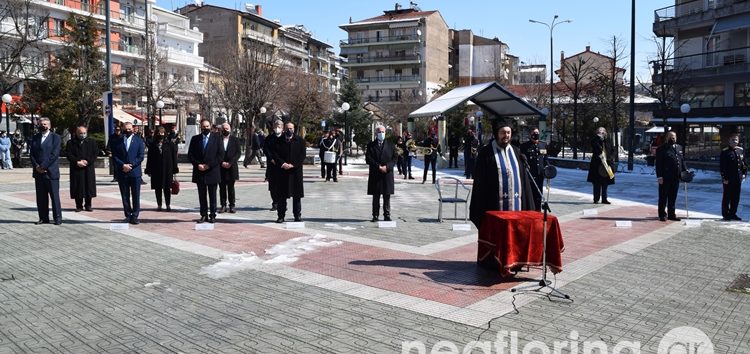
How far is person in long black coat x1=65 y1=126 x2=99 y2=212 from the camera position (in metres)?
12.8

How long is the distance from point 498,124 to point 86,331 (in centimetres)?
487

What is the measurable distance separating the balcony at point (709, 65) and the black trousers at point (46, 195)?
37557mm

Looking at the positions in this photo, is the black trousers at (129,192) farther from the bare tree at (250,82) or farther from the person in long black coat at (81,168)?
→ the bare tree at (250,82)

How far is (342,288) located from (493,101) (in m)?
19.1

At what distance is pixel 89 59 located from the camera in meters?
33.8

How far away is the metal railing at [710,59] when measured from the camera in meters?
40.5

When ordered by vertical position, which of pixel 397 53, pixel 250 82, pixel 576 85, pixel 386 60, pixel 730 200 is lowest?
pixel 730 200

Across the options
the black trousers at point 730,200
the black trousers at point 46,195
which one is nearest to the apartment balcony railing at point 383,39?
the black trousers at point 730,200

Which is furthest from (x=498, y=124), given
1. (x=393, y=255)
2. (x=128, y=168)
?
(x=128, y=168)

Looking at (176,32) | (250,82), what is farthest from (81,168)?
(176,32)

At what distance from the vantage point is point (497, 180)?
735cm

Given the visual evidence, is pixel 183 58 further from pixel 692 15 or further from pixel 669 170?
pixel 669 170

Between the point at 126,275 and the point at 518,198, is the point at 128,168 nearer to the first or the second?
the point at 126,275

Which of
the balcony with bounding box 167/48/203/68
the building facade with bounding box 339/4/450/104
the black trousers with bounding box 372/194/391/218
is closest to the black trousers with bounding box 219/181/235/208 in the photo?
the black trousers with bounding box 372/194/391/218
